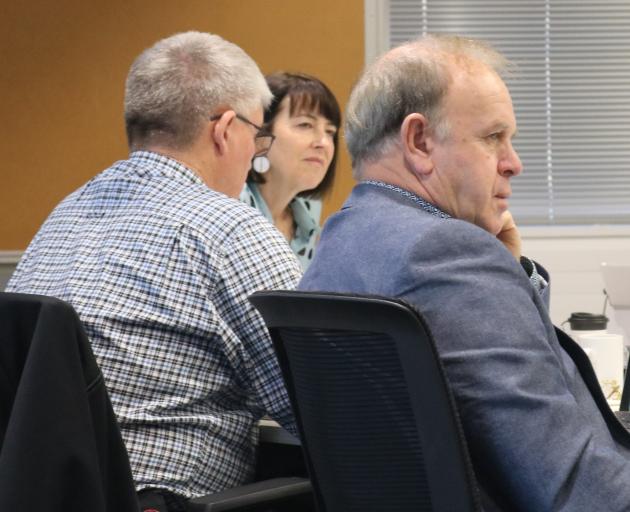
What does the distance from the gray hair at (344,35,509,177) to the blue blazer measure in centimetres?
27

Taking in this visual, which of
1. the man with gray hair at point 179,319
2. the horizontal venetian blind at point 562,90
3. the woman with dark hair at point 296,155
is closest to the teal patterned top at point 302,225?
the woman with dark hair at point 296,155

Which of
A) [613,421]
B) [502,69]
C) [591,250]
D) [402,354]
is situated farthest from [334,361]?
[591,250]

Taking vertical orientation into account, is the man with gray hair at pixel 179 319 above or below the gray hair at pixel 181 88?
below

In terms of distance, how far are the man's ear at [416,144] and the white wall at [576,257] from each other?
366 centimetres

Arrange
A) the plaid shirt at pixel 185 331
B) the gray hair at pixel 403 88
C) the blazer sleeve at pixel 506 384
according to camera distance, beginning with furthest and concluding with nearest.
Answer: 1. the plaid shirt at pixel 185 331
2. the gray hair at pixel 403 88
3. the blazer sleeve at pixel 506 384

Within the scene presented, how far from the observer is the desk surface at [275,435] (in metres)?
2.11

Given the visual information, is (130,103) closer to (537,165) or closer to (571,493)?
(571,493)

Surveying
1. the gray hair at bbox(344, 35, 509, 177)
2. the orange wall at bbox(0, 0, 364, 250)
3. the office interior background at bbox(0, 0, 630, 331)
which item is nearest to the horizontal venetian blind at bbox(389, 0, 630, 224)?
the office interior background at bbox(0, 0, 630, 331)

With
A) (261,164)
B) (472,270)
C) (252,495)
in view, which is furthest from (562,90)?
(472,270)

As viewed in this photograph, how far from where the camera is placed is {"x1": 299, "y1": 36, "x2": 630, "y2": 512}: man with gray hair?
1329mm

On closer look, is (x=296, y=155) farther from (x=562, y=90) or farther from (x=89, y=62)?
(x=562, y=90)

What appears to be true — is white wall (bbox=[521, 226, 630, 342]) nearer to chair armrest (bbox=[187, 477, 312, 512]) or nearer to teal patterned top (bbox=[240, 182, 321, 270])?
teal patterned top (bbox=[240, 182, 321, 270])

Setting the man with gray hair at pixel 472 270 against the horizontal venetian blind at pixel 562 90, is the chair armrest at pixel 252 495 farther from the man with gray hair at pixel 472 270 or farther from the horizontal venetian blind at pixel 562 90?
the horizontal venetian blind at pixel 562 90

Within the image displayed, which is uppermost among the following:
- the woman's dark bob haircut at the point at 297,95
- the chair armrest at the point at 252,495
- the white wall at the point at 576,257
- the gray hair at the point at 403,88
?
the gray hair at the point at 403,88
